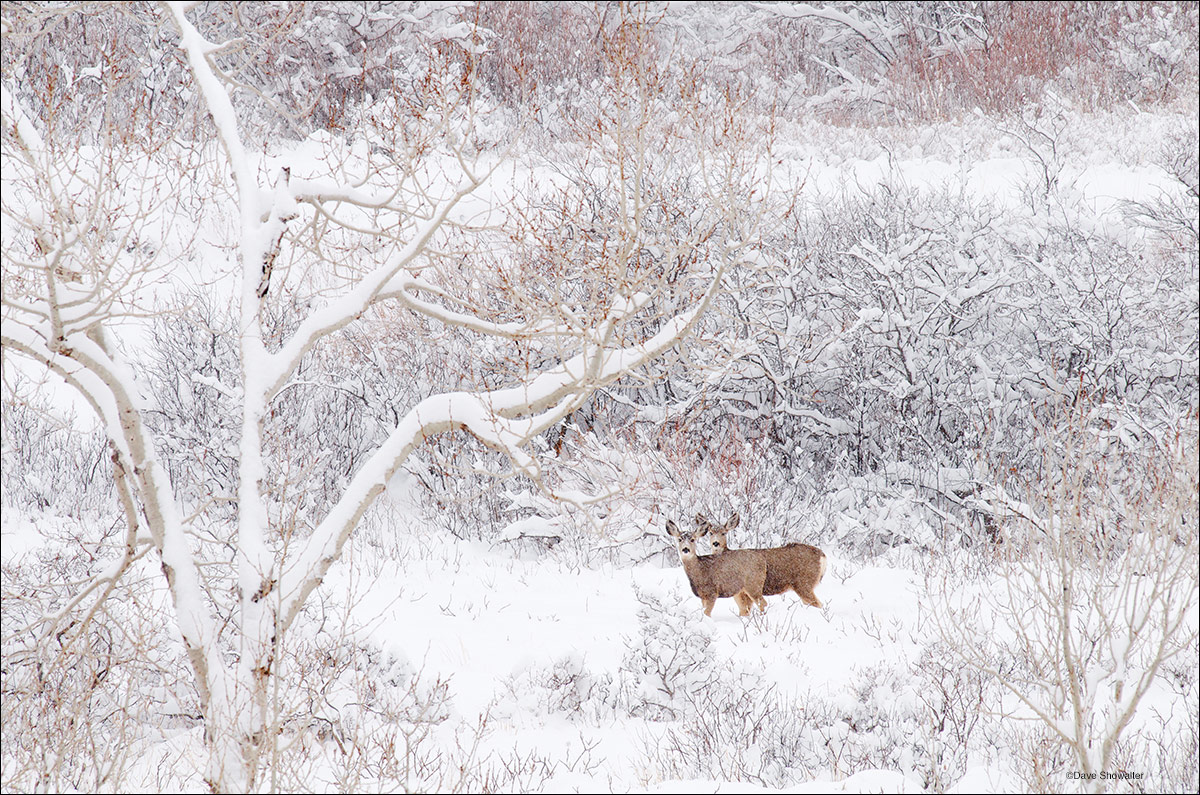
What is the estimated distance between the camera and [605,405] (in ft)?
39.2

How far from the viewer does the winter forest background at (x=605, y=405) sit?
504cm

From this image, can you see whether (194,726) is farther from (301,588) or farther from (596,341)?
(596,341)

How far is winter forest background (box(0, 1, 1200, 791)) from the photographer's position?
16.5 ft

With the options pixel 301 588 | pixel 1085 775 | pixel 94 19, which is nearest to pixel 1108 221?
pixel 1085 775

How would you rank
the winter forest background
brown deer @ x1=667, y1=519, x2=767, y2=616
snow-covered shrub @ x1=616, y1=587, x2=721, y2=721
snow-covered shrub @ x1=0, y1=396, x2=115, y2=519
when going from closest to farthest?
the winter forest background, snow-covered shrub @ x1=616, y1=587, x2=721, y2=721, brown deer @ x1=667, y1=519, x2=767, y2=616, snow-covered shrub @ x1=0, y1=396, x2=115, y2=519

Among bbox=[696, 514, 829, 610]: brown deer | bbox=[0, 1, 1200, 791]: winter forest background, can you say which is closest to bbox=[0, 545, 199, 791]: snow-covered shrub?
bbox=[0, 1, 1200, 791]: winter forest background

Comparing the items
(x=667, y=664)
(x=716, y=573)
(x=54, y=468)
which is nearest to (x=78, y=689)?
(x=667, y=664)

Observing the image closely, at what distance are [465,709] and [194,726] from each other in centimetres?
169

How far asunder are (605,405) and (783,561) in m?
5.26

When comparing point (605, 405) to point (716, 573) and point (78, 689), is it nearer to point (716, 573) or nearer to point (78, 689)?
point (716, 573)

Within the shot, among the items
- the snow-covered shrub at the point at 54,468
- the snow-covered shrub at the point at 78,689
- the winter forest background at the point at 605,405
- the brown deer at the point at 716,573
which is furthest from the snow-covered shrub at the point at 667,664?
the snow-covered shrub at the point at 54,468

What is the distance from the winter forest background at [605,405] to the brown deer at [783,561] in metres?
0.24

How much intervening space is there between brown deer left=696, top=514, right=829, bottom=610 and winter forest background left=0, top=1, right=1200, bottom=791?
9.6 inches

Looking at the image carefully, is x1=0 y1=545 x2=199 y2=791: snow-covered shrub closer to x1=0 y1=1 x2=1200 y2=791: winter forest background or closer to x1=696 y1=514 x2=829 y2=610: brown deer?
x1=0 y1=1 x2=1200 y2=791: winter forest background
